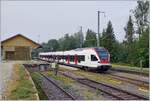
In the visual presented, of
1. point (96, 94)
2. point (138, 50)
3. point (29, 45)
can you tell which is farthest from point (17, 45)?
point (96, 94)

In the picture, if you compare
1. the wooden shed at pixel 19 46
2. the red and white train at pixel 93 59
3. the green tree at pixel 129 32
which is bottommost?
the red and white train at pixel 93 59

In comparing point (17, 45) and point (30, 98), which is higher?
point (17, 45)

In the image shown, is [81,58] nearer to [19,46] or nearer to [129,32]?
[19,46]

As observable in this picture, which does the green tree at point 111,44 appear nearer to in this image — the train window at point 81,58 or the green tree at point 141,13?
the green tree at point 141,13

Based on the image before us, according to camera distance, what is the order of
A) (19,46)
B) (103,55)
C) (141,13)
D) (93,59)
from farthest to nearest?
1. (19,46)
2. (141,13)
3. (93,59)
4. (103,55)

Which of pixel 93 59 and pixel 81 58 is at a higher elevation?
pixel 81 58

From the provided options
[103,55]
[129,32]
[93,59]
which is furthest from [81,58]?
[129,32]

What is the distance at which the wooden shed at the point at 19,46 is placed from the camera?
77.6 m

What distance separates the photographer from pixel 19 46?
79438mm

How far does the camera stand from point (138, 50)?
54781mm

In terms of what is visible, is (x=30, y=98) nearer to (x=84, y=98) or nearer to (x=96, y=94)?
(x=84, y=98)

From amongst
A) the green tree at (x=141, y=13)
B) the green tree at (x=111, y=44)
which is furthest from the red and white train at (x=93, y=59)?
the green tree at (x=141, y=13)

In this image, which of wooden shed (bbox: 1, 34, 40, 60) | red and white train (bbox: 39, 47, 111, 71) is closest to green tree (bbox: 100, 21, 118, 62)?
wooden shed (bbox: 1, 34, 40, 60)

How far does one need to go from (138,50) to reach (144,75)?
73.4ft
